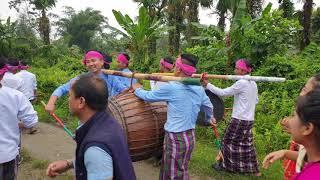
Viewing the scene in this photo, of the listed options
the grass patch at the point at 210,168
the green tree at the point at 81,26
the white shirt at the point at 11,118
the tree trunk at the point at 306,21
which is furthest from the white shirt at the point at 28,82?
the green tree at the point at 81,26

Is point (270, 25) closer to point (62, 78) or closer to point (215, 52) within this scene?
point (215, 52)

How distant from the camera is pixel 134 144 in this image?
396 centimetres

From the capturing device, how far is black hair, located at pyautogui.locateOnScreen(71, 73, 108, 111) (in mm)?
2232

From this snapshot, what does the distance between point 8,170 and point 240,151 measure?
321 cm

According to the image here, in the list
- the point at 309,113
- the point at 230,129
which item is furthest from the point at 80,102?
the point at 230,129

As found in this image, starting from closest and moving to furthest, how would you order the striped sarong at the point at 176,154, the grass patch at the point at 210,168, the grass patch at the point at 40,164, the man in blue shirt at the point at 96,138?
1. the man in blue shirt at the point at 96,138
2. the striped sarong at the point at 176,154
3. the grass patch at the point at 210,168
4. the grass patch at the point at 40,164

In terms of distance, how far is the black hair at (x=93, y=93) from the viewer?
223cm

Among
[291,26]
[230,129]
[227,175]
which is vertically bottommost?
[227,175]

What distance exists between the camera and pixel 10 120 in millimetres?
3279

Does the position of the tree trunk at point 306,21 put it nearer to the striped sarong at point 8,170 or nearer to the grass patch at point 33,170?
the grass patch at point 33,170

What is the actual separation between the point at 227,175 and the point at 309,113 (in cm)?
399

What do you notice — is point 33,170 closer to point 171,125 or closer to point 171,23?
point 171,125

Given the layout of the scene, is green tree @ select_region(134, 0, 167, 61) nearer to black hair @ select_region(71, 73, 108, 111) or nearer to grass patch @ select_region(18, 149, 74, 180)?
grass patch @ select_region(18, 149, 74, 180)

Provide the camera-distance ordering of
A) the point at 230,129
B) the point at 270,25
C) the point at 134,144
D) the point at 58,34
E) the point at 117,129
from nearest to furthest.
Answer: the point at 117,129
the point at 134,144
the point at 230,129
the point at 270,25
the point at 58,34
